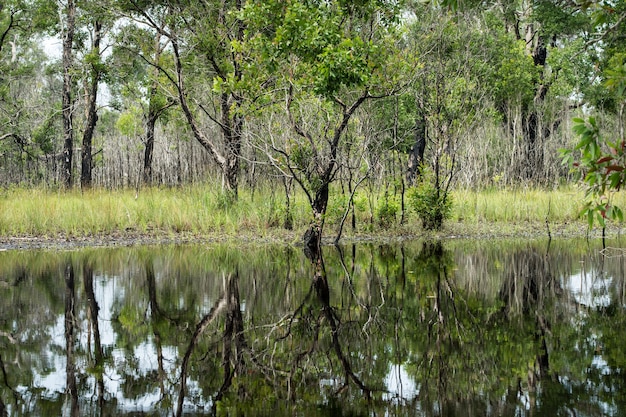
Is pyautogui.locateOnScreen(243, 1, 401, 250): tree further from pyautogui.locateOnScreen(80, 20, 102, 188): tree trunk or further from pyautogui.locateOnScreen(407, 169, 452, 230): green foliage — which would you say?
pyautogui.locateOnScreen(80, 20, 102, 188): tree trunk

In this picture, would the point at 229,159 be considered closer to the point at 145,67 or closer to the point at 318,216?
the point at 318,216

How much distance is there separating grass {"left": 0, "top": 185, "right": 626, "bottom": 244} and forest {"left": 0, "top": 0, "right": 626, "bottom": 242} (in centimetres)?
53

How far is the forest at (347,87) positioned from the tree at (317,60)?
0.03m

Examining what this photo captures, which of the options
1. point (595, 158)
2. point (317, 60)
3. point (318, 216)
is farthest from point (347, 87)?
point (595, 158)

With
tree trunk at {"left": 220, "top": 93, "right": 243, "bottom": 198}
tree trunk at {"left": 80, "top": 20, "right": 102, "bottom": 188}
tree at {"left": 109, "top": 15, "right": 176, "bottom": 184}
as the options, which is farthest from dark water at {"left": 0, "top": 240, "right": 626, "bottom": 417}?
tree trunk at {"left": 80, "top": 20, "right": 102, "bottom": 188}

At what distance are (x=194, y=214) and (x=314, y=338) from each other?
9366 mm

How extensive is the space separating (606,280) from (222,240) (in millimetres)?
7613

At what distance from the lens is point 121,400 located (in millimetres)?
4418

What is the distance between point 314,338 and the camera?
593cm

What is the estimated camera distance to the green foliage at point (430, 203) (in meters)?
14.5

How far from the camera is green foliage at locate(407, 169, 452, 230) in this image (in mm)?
14500

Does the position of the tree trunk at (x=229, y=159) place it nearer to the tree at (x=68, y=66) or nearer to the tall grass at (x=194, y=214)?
the tall grass at (x=194, y=214)

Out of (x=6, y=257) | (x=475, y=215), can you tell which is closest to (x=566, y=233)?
(x=475, y=215)

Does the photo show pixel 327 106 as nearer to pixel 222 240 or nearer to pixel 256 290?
pixel 222 240
